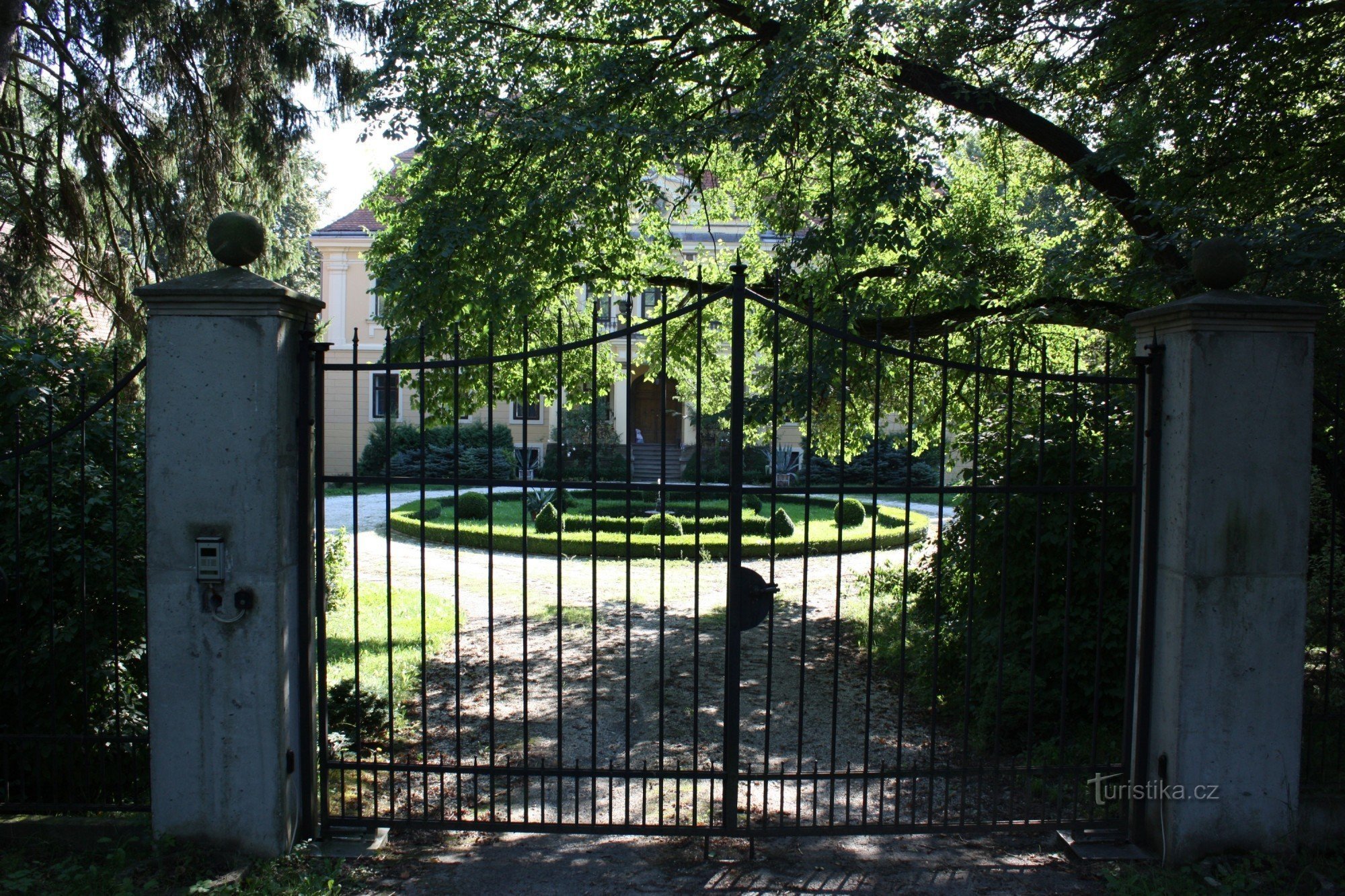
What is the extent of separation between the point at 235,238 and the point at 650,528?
11.9m

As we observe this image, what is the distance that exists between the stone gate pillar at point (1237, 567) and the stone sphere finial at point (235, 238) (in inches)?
154

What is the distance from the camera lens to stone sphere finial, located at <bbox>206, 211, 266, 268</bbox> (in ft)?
12.7

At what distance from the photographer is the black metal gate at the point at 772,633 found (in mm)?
4035

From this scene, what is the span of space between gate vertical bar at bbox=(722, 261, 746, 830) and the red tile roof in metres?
26.3

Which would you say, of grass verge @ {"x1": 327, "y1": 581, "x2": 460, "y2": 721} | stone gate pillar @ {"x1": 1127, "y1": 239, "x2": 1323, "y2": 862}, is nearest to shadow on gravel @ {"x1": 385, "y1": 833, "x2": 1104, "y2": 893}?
stone gate pillar @ {"x1": 1127, "y1": 239, "x2": 1323, "y2": 862}

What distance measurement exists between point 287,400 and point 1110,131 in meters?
6.23

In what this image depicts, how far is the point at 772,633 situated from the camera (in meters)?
5.52

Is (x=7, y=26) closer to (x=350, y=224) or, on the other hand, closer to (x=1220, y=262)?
(x=1220, y=262)

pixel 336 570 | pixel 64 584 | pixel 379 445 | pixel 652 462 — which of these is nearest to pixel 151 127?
pixel 336 570

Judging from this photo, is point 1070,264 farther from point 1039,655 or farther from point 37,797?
point 37,797

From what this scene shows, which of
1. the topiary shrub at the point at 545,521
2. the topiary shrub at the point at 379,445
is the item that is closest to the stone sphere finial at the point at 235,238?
the topiary shrub at the point at 545,521

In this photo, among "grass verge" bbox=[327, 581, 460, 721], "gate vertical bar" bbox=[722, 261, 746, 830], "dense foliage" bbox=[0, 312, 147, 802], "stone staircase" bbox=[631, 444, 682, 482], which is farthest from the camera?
"stone staircase" bbox=[631, 444, 682, 482]

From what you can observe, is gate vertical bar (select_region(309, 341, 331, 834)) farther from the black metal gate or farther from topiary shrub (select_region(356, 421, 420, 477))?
topiary shrub (select_region(356, 421, 420, 477))

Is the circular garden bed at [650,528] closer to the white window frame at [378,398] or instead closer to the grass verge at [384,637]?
the white window frame at [378,398]
